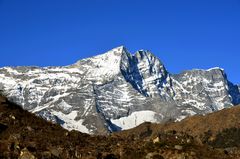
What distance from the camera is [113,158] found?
107 metres

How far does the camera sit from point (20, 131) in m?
112

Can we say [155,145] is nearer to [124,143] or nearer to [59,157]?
[124,143]

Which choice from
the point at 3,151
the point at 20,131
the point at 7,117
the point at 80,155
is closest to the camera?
the point at 3,151

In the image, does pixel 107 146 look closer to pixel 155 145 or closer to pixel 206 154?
pixel 155 145

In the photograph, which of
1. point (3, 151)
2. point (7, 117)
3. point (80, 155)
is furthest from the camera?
point (7, 117)

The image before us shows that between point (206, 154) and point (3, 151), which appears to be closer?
point (3, 151)

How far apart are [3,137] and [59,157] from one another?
1411cm

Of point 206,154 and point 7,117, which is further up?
point 7,117

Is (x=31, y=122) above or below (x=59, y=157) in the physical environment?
above

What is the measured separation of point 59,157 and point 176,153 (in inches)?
913

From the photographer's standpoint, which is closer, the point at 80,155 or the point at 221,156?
the point at 80,155

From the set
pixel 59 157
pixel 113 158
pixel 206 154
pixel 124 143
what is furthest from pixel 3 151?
pixel 206 154

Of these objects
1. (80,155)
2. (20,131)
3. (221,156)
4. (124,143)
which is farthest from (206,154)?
(20,131)

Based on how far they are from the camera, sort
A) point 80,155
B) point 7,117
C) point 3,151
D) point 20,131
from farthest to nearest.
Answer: point 7,117
point 20,131
point 80,155
point 3,151
